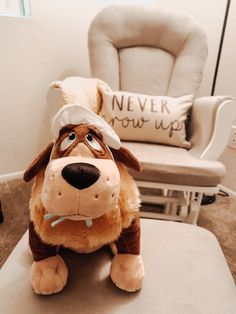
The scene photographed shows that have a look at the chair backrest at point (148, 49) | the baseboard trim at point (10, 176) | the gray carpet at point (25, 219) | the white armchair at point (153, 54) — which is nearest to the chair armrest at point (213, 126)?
the white armchair at point (153, 54)

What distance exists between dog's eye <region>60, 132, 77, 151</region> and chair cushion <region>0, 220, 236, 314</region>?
0.23 meters

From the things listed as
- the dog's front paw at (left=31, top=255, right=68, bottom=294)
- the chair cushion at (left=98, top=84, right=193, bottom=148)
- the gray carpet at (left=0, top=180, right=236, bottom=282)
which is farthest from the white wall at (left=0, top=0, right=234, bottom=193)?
the dog's front paw at (left=31, top=255, right=68, bottom=294)

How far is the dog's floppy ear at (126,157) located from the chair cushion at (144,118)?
0.58 metres

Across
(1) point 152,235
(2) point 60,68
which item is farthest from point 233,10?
(1) point 152,235

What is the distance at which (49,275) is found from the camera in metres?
0.43

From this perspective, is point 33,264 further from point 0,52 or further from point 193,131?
point 0,52

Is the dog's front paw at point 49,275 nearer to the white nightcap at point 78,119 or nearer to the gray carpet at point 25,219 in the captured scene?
the white nightcap at point 78,119

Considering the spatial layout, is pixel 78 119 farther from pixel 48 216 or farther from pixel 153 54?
pixel 153 54

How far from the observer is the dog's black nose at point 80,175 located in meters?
0.36

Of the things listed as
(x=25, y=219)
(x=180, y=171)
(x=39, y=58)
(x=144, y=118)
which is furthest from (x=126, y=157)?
(x=39, y=58)

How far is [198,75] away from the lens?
131cm

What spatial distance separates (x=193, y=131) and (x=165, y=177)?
14.9 inches

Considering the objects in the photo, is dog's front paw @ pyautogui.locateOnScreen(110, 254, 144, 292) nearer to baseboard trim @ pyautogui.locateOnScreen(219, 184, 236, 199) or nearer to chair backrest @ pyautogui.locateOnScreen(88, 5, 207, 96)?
chair backrest @ pyautogui.locateOnScreen(88, 5, 207, 96)

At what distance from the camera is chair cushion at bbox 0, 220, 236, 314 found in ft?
1.34
